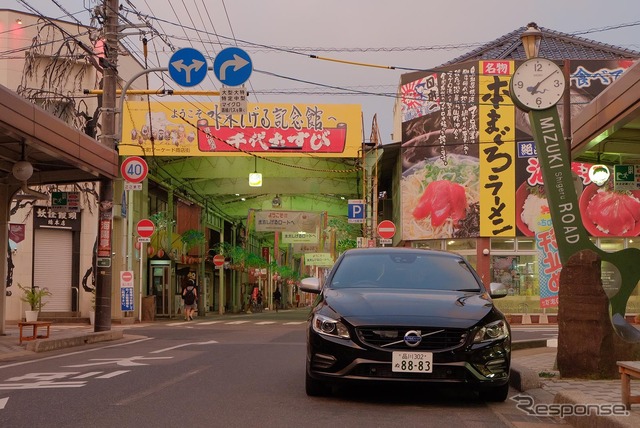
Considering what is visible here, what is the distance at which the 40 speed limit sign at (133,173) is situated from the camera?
75.2ft

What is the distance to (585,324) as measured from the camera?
32.1 feet

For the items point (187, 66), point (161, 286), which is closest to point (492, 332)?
point (187, 66)

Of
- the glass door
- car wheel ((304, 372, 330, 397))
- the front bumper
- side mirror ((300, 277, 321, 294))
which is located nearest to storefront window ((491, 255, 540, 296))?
the glass door

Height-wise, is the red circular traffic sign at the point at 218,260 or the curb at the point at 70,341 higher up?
the red circular traffic sign at the point at 218,260

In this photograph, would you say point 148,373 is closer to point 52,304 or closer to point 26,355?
point 26,355

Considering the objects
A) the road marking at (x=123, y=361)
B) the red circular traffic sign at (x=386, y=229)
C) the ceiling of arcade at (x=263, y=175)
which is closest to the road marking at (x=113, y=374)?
the road marking at (x=123, y=361)

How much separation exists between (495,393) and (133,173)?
16.5m

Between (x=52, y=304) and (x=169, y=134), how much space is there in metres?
7.55

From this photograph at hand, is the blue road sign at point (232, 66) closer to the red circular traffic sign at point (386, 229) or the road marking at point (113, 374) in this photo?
the road marking at point (113, 374)

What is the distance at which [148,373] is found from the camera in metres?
10.8

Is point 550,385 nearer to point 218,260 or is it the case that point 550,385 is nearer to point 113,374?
point 113,374

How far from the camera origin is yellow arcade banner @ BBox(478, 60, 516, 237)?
35500mm

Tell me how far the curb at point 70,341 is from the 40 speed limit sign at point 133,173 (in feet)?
14.4

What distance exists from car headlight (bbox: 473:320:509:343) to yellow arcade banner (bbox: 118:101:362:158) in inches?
942
